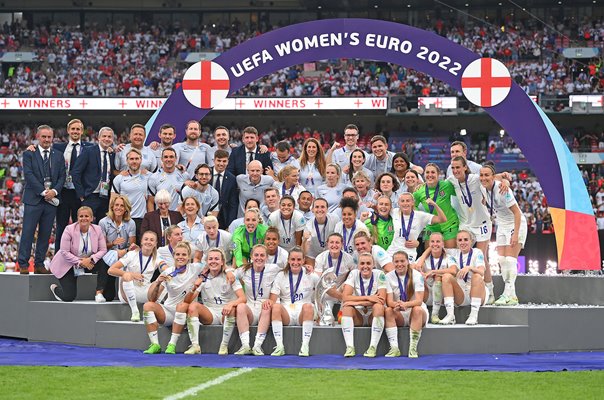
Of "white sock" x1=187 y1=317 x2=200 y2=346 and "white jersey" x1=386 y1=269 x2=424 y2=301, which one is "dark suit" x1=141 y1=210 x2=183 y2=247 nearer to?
"white sock" x1=187 y1=317 x2=200 y2=346

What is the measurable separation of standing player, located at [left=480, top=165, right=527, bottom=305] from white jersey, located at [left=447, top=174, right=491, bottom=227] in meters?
0.09

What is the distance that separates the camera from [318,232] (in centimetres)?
1117

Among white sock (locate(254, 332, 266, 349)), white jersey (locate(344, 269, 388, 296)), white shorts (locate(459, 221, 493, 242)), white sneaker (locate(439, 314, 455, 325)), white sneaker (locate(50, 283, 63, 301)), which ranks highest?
white shorts (locate(459, 221, 493, 242))

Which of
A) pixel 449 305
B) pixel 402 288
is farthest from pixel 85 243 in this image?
pixel 449 305

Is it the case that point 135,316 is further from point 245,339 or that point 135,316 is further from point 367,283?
point 367,283

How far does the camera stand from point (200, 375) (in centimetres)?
866

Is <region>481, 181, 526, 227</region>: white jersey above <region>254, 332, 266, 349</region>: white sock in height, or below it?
above

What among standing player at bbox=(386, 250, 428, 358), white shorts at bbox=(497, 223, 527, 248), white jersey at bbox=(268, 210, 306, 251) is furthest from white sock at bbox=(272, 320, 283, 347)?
white shorts at bbox=(497, 223, 527, 248)

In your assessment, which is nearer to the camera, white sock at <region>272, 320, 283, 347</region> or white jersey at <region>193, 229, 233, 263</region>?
white sock at <region>272, 320, 283, 347</region>

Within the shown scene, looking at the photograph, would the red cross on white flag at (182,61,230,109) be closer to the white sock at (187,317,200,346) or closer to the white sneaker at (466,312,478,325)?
the white sock at (187,317,200,346)

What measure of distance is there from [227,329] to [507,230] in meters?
3.52

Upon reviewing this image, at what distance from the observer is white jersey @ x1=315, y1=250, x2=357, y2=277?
1063cm

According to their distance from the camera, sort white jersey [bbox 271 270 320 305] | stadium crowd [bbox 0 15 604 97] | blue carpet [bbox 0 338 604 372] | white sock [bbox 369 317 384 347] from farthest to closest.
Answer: stadium crowd [bbox 0 15 604 97]
white jersey [bbox 271 270 320 305]
white sock [bbox 369 317 384 347]
blue carpet [bbox 0 338 604 372]

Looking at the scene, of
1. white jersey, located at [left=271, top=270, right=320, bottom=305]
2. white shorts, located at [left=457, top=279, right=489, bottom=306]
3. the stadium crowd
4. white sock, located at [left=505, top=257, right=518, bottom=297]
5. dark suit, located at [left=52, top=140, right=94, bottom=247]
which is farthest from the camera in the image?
the stadium crowd
